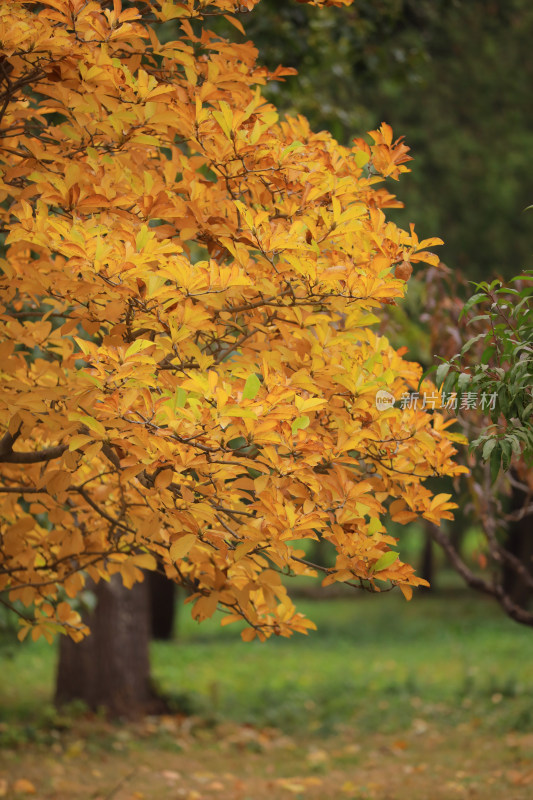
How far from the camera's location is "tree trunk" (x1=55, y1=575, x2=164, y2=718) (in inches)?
311

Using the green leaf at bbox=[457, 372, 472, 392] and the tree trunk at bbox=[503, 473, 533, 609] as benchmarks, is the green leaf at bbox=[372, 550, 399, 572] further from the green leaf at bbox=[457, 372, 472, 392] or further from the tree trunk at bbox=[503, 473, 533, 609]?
the tree trunk at bbox=[503, 473, 533, 609]

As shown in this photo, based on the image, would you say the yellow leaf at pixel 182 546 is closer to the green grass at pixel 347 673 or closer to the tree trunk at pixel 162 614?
the green grass at pixel 347 673

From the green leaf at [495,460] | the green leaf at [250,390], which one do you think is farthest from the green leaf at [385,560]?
the green leaf at [250,390]

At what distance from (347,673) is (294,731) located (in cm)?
366

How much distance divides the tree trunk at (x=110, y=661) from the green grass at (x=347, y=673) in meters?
0.37

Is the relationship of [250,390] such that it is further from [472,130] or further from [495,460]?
[472,130]

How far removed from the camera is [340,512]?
2502 millimetres

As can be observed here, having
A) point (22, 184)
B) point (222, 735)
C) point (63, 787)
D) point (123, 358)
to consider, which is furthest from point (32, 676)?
point (123, 358)

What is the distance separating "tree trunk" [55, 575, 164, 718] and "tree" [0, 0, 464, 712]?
509 centimetres

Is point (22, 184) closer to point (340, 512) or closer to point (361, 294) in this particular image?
point (361, 294)

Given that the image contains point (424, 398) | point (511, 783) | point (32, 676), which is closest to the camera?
point (424, 398)

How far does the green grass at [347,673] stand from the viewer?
821 centimetres

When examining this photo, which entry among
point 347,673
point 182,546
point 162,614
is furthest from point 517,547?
point 182,546

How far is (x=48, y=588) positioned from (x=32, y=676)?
26.9 ft
